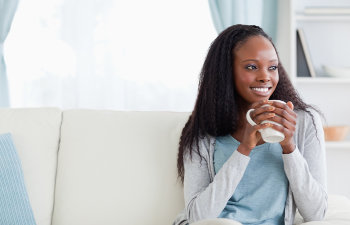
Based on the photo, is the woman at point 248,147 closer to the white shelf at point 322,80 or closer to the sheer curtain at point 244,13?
the white shelf at point 322,80

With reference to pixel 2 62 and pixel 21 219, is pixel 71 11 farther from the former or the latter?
pixel 21 219

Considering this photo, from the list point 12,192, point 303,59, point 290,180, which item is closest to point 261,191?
point 290,180

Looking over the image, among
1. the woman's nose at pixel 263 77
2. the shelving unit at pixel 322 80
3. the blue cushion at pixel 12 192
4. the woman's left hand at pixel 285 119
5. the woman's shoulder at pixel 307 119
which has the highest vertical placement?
the woman's nose at pixel 263 77

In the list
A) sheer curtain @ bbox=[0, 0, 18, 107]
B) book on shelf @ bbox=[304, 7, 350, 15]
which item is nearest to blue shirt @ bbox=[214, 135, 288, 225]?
book on shelf @ bbox=[304, 7, 350, 15]

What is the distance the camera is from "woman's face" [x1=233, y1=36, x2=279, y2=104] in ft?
5.40

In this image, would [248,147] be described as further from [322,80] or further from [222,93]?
[322,80]

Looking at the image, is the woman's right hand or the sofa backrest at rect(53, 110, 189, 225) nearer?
the woman's right hand

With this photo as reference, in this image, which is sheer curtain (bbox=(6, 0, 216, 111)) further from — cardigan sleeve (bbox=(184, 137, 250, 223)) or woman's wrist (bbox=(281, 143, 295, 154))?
woman's wrist (bbox=(281, 143, 295, 154))

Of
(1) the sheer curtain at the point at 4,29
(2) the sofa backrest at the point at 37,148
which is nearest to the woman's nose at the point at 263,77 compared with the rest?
(2) the sofa backrest at the point at 37,148

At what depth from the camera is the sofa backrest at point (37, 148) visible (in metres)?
2.01

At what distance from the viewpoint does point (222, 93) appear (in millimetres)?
1769

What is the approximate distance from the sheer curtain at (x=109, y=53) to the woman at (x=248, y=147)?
4.44 feet

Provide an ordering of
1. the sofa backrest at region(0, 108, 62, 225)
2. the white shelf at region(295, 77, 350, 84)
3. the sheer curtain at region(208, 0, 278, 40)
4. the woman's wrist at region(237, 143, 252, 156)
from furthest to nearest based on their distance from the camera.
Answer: the sheer curtain at region(208, 0, 278, 40)
the white shelf at region(295, 77, 350, 84)
the sofa backrest at region(0, 108, 62, 225)
the woman's wrist at region(237, 143, 252, 156)

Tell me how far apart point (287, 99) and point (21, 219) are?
1014 mm
